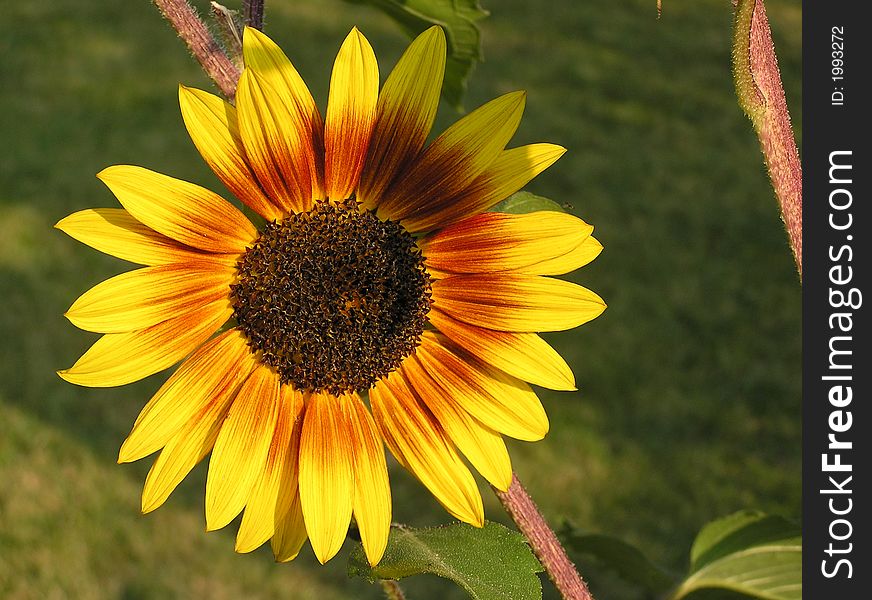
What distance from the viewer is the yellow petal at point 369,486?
81cm

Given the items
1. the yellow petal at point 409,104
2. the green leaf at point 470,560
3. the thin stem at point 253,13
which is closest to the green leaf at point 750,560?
the green leaf at point 470,560

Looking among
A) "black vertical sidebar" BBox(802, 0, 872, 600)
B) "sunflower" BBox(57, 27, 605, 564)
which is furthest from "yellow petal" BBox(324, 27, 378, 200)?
"black vertical sidebar" BBox(802, 0, 872, 600)

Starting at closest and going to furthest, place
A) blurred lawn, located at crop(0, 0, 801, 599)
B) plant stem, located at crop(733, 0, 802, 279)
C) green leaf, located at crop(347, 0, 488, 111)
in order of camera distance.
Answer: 1. plant stem, located at crop(733, 0, 802, 279)
2. green leaf, located at crop(347, 0, 488, 111)
3. blurred lawn, located at crop(0, 0, 801, 599)

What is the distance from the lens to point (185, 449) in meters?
0.82

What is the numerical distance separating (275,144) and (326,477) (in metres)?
0.26

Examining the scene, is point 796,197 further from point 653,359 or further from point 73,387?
point 73,387

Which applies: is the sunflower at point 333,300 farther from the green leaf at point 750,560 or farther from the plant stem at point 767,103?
the green leaf at point 750,560

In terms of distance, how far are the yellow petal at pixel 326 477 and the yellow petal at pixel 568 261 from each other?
0.66ft

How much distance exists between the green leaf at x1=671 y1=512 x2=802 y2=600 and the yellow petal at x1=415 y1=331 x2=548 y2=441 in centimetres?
42

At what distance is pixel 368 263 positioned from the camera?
95 cm

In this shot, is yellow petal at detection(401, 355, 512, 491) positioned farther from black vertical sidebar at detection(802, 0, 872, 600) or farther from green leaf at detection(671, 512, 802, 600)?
green leaf at detection(671, 512, 802, 600)

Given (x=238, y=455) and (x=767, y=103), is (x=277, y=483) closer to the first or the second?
(x=238, y=455)

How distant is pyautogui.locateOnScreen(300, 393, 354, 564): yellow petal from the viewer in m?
0.81

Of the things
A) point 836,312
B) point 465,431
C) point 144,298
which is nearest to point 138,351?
point 144,298
